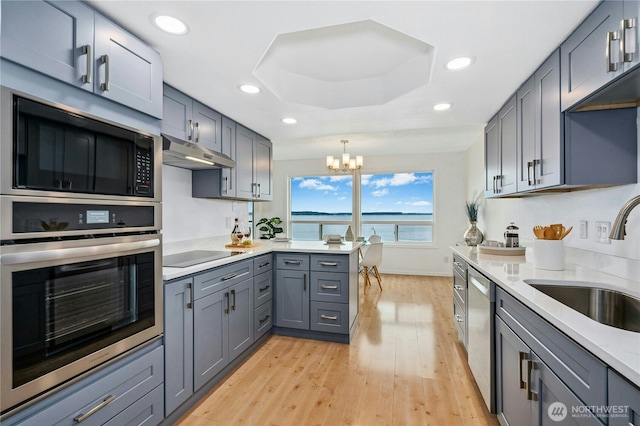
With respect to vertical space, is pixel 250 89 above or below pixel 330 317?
above

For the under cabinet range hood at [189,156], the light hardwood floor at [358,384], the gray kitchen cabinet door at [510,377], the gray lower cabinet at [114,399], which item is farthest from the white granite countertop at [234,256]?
the gray kitchen cabinet door at [510,377]

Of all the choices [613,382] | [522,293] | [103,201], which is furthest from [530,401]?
[103,201]

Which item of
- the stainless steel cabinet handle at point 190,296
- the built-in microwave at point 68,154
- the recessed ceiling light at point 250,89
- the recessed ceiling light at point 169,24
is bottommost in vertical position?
the stainless steel cabinet handle at point 190,296

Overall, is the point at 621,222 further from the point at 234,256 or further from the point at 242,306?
the point at 242,306

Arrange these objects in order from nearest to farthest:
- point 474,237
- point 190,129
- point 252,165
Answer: point 190,129
point 252,165
point 474,237

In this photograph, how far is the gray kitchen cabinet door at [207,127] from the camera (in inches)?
95.4

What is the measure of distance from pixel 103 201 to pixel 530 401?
2061mm

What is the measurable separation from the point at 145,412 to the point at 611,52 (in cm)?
271

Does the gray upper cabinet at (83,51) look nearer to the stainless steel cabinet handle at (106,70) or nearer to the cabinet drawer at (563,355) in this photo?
the stainless steel cabinet handle at (106,70)

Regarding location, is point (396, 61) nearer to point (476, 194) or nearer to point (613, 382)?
point (613, 382)

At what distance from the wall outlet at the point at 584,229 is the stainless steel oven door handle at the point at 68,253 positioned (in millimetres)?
2607

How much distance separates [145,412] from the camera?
1.52 metres

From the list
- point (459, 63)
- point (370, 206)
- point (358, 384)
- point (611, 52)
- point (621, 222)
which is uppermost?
point (459, 63)

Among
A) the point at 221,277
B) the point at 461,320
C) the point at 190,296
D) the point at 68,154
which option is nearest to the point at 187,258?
the point at 221,277
